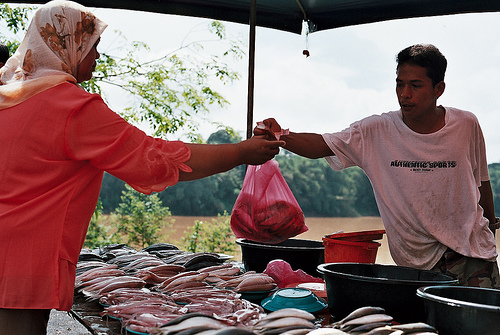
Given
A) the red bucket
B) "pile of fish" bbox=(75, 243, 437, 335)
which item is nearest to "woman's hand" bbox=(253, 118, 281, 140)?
the red bucket

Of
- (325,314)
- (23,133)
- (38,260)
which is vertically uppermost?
(23,133)

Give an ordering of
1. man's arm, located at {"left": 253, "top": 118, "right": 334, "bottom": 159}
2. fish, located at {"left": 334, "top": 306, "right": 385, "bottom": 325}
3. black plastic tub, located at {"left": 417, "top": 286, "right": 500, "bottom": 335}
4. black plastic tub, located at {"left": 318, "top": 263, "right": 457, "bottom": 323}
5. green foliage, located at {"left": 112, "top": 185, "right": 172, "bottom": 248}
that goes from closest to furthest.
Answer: black plastic tub, located at {"left": 417, "top": 286, "right": 500, "bottom": 335}
fish, located at {"left": 334, "top": 306, "right": 385, "bottom": 325}
black plastic tub, located at {"left": 318, "top": 263, "right": 457, "bottom": 323}
man's arm, located at {"left": 253, "top": 118, "right": 334, "bottom": 159}
green foliage, located at {"left": 112, "top": 185, "right": 172, "bottom": 248}

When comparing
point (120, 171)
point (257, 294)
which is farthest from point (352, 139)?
point (120, 171)

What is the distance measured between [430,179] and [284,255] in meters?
1.01

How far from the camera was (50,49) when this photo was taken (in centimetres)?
194

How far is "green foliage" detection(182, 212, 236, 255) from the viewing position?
12.3 metres

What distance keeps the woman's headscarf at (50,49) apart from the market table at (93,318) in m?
1.02

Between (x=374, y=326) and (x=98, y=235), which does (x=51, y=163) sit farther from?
(x=98, y=235)

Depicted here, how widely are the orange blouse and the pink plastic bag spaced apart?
121 centimetres

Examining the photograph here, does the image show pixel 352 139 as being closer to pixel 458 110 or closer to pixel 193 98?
pixel 458 110

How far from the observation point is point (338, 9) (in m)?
4.33

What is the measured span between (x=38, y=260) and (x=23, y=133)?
1.55 ft

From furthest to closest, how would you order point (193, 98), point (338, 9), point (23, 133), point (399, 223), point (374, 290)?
point (193, 98), point (338, 9), point (399, 223), point (374, 290), point (23, 133)

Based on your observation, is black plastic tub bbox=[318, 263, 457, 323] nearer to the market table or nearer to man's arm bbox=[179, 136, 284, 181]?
man's arm bbox=[179, 136, 284, 181]
